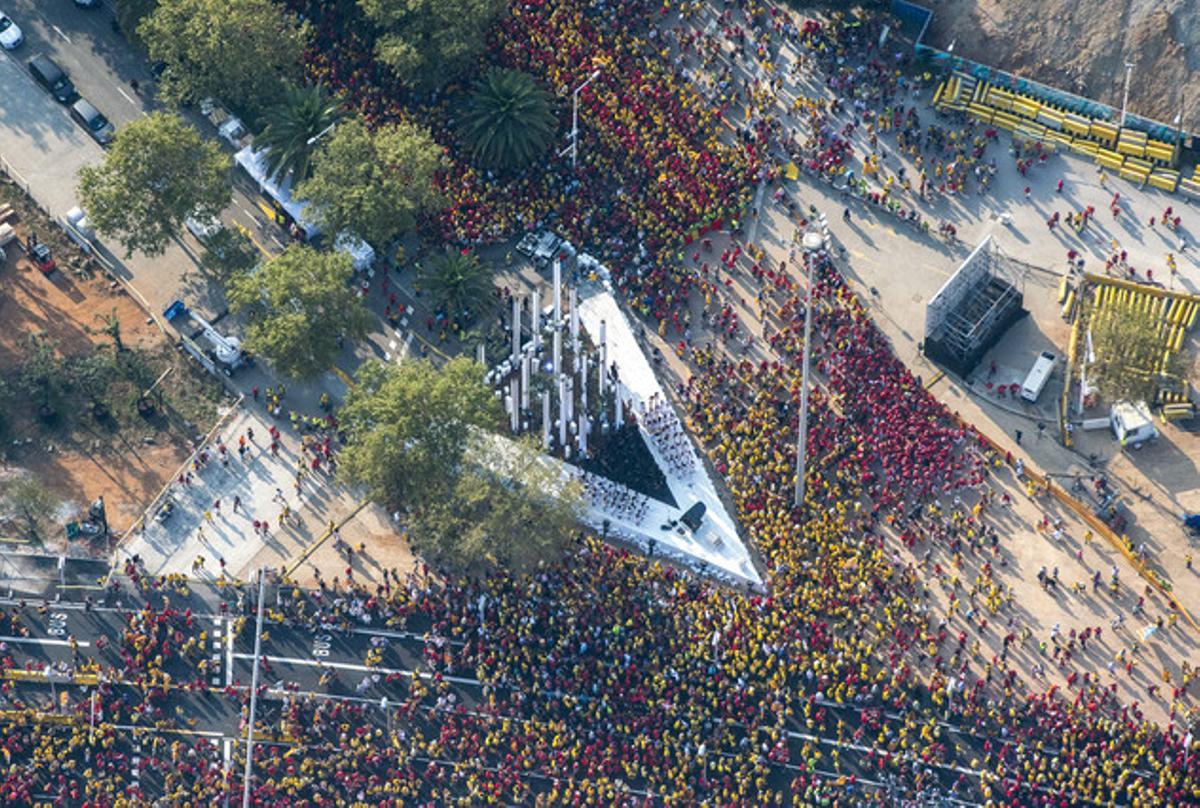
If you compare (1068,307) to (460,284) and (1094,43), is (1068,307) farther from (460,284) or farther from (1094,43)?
(460,284)

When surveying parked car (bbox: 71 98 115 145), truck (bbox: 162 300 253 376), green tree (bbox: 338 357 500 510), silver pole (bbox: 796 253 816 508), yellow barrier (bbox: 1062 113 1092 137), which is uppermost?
parked car (bbox: 71 98 115 145)

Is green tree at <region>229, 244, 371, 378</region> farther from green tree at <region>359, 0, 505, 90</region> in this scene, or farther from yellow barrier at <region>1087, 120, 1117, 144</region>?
yellow barrier at <region>1087, 120, 1117, 144</region>

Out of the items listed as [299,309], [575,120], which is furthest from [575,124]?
[299,309]

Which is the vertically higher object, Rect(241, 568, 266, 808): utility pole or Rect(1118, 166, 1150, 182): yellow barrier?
Rect(241, 568, 266, 808): utility pole

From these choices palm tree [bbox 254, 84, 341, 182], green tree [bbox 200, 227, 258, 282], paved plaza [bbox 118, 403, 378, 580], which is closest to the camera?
paved plaza [bbox 118, 403, 378, 580]

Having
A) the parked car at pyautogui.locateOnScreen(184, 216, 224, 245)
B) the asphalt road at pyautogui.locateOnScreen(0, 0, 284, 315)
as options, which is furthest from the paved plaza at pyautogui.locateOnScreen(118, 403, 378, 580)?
the parked car at pyautogui.locateOnScreen(184, 216, 224, 245)

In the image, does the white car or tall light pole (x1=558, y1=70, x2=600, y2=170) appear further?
the white car
